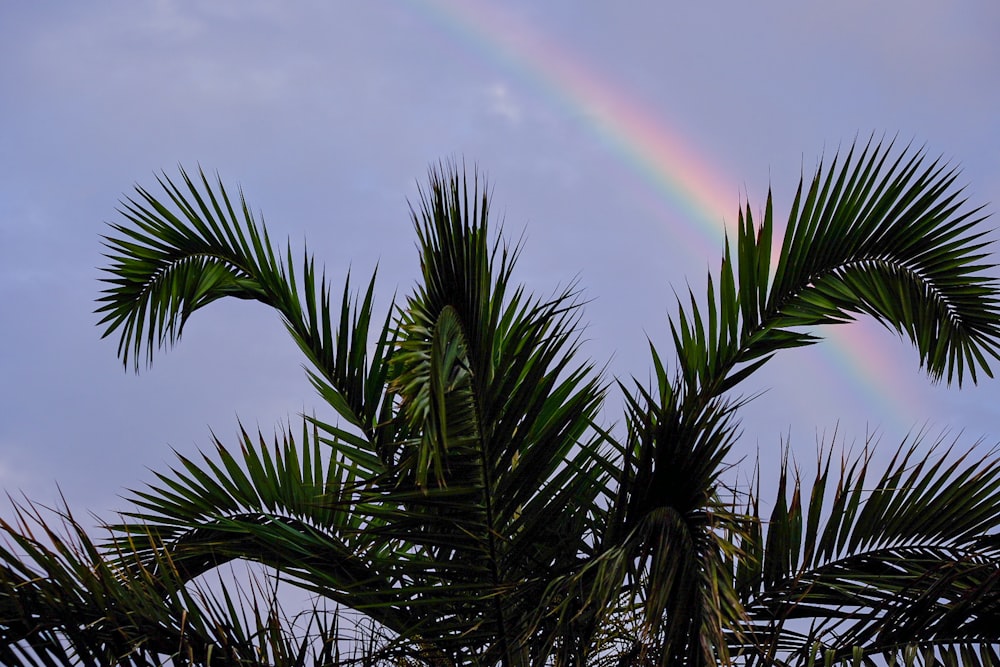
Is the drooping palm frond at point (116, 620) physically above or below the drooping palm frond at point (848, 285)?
below

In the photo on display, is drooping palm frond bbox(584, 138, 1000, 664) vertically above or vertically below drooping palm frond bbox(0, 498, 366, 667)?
above

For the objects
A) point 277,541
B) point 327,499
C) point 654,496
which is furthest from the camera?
point 327,499

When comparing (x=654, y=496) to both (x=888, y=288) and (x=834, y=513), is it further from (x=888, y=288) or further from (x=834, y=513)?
(x=888, y=288)

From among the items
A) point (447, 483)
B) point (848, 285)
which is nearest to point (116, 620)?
point (447, 483)

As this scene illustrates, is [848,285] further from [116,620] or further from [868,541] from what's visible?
[116,620]

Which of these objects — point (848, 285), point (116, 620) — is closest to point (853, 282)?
point (848, 285)

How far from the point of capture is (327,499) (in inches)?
155

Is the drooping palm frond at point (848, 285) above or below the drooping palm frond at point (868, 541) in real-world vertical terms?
above

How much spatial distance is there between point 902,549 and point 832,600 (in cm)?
30

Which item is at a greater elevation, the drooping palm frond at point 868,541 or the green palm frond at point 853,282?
the green palm frond at point 853,282

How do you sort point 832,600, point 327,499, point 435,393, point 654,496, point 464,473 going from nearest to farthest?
point 435,393 < point 654,496 < point 464,473 < point 832,600 < point 327,499

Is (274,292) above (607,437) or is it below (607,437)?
above

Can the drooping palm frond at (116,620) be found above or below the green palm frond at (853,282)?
below

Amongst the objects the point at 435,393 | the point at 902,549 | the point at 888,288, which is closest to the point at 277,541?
the point at 435,393
